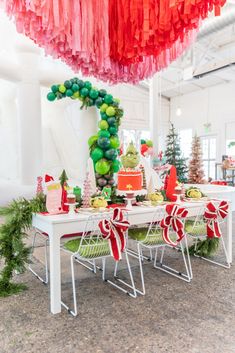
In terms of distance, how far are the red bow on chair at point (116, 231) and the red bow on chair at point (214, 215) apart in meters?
1.08

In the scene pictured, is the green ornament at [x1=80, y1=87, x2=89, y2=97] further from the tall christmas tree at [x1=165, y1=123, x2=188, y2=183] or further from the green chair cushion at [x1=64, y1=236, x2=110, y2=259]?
the tall christmas tree at [x1=165, y1=123, x2=188, y2=183]

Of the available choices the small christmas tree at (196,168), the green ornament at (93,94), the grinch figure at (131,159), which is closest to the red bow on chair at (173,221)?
the grinch figure at (131,159)

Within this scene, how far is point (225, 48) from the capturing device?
8188 millimetres

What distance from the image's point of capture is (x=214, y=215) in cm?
309

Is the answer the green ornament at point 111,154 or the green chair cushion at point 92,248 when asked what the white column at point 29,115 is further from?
the green chair cushion at point 92,248

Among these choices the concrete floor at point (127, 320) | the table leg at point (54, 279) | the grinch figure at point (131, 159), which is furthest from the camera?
the grinch figure at point (131, 159)

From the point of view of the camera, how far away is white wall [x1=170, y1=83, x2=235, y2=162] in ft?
34.0

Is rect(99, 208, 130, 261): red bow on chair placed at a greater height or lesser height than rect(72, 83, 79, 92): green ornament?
lesser

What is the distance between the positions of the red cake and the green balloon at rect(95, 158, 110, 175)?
1153 millimetres

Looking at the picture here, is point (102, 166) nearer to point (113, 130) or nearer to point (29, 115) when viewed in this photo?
point (113, 130)

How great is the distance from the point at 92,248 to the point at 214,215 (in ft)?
4.42

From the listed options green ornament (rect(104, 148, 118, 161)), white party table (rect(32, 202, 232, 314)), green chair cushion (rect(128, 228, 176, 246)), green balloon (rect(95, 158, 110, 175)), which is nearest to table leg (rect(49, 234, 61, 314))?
white party table (rect(32, 202, 232, 314))

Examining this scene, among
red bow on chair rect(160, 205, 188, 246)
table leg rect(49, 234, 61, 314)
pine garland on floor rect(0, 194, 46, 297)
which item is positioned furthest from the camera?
red bow on chair rect(160, 205, 188, 246)

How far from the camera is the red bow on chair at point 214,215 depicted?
3.10 m
